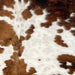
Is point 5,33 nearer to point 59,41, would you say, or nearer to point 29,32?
point 29,32

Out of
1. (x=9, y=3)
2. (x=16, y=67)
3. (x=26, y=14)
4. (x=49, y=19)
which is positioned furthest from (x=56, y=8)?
(x=16, y=67)

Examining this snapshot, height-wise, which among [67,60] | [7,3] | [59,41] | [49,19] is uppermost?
[7,3]

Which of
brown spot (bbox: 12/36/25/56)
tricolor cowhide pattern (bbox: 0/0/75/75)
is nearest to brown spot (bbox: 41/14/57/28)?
tricolor cowhide pattern (bbox: 0/0/75/75)

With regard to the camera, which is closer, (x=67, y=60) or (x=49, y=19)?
(x=67, y=60)

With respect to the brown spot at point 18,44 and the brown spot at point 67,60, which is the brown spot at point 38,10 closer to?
the brown spot at point 18,44

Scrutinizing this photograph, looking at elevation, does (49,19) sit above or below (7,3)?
below

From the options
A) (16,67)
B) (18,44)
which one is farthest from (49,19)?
(16,67)

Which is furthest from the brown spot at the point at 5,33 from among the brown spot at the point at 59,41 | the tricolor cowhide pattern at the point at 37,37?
the brown spot at the point at 59,41

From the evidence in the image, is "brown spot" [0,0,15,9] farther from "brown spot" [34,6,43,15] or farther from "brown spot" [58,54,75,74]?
"brown spot" [58,54,75,74]

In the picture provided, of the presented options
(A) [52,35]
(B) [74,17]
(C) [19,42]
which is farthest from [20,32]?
(B) [74,17]
